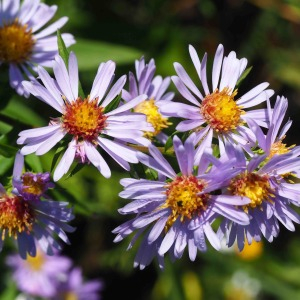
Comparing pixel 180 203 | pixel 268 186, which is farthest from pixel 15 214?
pixel 268 186

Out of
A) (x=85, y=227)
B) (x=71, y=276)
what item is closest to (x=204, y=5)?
(x=85, y=227)

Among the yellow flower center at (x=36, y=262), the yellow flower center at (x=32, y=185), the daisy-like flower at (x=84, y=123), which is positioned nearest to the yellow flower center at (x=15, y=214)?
the yellow flower center at (x=32, y=185)

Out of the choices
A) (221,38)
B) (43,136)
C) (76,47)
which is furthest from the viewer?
(221,38)

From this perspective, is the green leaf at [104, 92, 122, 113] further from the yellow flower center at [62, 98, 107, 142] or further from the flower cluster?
the flower cluster

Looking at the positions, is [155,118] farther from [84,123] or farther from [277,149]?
[277,149]

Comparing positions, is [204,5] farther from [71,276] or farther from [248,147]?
[248,147]

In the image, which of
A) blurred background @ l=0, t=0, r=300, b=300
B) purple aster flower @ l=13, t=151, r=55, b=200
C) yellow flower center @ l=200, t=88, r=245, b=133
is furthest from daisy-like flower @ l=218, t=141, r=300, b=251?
blurred background @ l=0, t=0, r=300, b=300
